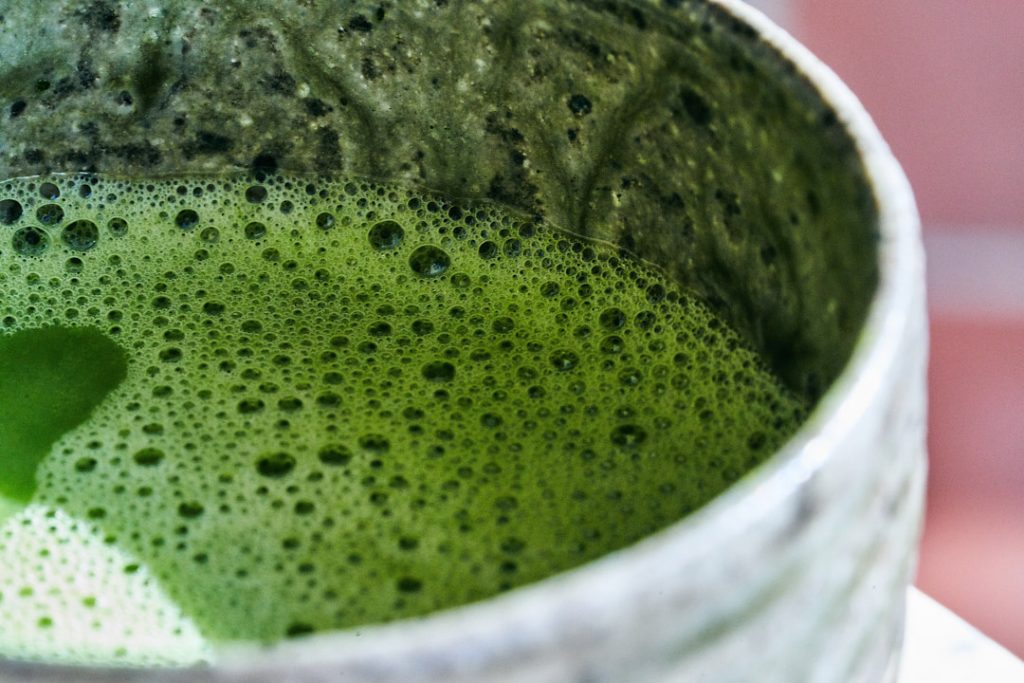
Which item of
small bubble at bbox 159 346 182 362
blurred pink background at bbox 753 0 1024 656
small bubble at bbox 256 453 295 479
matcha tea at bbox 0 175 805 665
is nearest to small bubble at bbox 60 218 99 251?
matcha tea at bbox 0 175 805 665

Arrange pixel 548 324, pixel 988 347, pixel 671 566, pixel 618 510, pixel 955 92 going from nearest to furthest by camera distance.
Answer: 1. pixel 671 566
2. pixel 618 510
3. pixel 548 324
4. pixel 988 347
5. pixel 955 92

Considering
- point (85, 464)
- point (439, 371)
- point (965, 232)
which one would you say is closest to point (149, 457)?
point (85, 464)

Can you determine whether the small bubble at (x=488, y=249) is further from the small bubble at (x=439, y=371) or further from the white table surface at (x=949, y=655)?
the white table surface at (x=949, y=655)

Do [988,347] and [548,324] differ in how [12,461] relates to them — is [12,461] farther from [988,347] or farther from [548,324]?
[988,347]

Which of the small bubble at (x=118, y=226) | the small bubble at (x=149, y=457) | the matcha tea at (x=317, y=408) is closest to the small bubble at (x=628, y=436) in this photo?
the matcha tea at (x=317, y=408)

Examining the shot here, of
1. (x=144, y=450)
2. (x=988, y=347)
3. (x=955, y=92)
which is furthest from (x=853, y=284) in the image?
(x=955, y=92)

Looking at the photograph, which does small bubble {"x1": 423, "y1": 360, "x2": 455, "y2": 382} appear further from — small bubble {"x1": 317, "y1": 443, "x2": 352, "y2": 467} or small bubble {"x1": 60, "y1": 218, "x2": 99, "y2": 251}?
small bubble {"x1": 60, "y1": 218, "x2": 99, "y2": 251}
